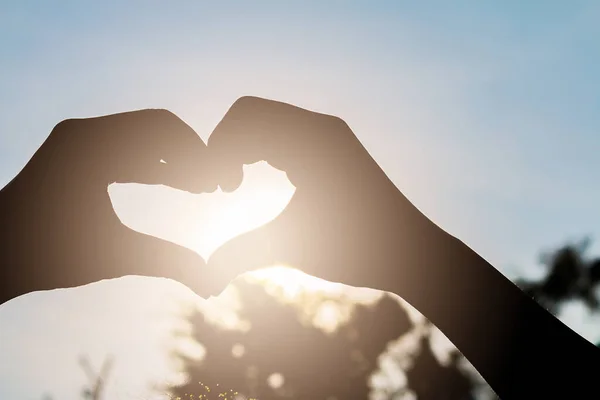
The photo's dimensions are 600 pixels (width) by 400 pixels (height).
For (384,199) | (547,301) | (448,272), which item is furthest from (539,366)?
(547,301)

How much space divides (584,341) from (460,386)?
37016mm

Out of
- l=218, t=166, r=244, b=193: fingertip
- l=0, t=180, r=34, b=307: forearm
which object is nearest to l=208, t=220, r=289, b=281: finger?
l=218, t=166, r=244, b=193: fingertip

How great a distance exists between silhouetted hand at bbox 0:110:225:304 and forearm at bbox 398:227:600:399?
932 mm

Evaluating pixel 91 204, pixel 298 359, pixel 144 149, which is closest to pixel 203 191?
pixel 144 149

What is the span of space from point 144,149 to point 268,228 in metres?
0.60

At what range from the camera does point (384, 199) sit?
2.21 metres

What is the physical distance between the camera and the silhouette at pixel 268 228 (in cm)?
216

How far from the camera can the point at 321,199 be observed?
7.64ft

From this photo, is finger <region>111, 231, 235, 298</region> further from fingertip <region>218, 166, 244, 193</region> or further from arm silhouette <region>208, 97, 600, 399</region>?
fingertip <region>218, 166, 244, 193</region>

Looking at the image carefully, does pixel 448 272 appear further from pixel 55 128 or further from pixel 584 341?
pixel 55 128

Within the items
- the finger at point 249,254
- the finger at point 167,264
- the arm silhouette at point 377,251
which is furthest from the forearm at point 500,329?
the finger at point 167,264

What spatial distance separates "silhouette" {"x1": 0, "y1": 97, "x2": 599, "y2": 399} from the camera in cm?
216

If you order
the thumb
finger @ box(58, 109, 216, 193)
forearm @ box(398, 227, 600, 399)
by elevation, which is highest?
finger @ box(58, 109, 216, 193)

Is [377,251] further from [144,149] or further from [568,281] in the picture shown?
[568,281]
